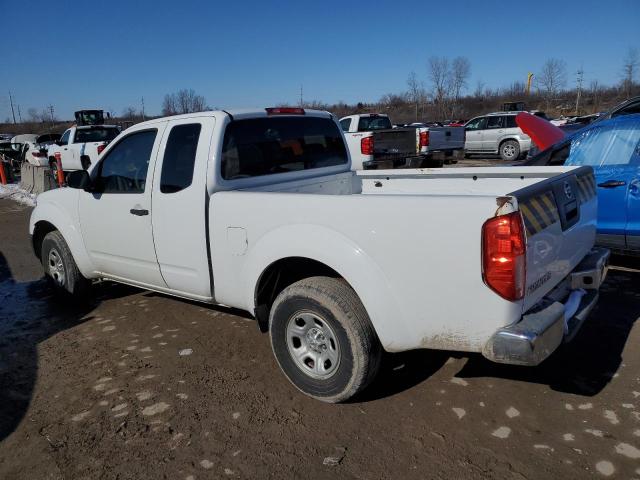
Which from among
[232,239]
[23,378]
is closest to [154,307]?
[23,378]

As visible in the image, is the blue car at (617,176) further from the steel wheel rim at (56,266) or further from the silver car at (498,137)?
the silver car at (498,137)

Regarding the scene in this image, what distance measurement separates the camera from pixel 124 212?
13.9 feet

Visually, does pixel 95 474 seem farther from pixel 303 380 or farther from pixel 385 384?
pixel 385 384

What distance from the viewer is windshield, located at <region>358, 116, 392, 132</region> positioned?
50.1 ft

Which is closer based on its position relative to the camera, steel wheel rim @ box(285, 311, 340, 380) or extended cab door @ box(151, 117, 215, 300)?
steel wheel rim @ box(285, 311, 340, 380)

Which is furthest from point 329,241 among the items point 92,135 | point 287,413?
point 92,135

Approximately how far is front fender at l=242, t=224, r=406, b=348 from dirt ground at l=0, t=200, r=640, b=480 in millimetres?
648

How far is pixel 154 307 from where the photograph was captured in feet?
16.7

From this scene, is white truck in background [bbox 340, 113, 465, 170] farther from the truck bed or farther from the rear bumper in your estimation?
the rear bumper

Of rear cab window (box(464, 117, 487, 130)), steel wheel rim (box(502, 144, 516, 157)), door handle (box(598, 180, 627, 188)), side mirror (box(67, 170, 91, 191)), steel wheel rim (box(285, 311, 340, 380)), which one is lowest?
steel wheel rim (box(285, 311, 340, 380))

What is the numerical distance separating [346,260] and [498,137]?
17618 millimetres

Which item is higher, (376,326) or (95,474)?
(376,326)

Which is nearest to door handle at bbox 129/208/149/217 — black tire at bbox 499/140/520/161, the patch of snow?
the patch of snow

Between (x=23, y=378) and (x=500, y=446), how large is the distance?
340cm
